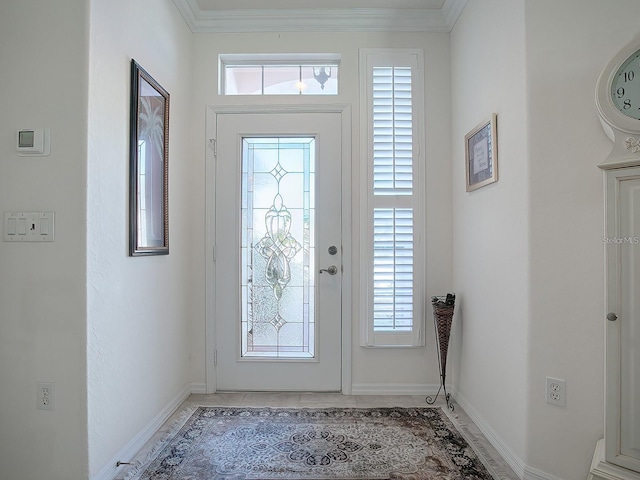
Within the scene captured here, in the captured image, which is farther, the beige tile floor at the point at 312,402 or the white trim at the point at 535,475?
the beige tile floor at the point at 312,402

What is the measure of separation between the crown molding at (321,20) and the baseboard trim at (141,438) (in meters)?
2.57

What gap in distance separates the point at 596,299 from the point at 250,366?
6.92 feet

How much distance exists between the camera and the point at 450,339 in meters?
2.69

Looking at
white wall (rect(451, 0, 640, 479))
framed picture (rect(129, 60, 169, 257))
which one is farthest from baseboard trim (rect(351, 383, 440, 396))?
framed picture (rect(129, 60, 169, 257))

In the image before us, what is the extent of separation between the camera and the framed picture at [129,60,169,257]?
75.9 inches

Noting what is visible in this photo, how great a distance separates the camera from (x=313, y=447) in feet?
6.56

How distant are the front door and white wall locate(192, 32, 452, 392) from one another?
0.13 m

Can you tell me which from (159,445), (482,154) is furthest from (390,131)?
(159,445)

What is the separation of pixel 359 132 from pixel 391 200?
1.77 feet

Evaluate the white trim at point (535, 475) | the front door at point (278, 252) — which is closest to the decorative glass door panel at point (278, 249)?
the front door at point (278, 252)

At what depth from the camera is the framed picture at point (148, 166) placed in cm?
193

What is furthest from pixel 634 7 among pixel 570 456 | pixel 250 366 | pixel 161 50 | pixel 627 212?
pixel 250 366

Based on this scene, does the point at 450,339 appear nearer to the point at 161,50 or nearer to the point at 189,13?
the point at 161,50

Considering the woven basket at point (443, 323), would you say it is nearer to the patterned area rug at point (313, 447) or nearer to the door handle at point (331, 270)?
the patterned area rug at point (313, 447)
